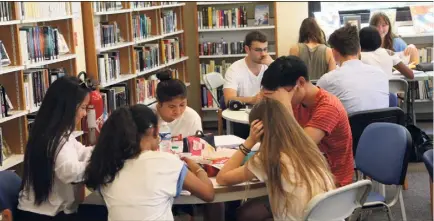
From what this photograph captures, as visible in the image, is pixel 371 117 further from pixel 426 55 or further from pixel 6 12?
pixel 426 55

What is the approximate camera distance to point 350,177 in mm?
3355

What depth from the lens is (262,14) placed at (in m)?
7.46

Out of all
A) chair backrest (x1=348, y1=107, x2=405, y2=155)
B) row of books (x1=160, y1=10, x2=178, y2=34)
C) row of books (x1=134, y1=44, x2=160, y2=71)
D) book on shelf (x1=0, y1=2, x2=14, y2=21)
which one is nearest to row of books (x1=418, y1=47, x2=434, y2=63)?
row of books (x1=160, y1=10, x2=178, y2=34)

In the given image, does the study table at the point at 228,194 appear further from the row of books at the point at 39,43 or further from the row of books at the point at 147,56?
the row of books at the point at 147,56

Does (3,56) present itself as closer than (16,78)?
Yes

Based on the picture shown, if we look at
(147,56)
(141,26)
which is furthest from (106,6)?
(147,56)

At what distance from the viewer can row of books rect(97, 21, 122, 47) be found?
5.65 meters

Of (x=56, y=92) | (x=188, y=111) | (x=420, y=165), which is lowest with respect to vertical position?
(x=420, y=165)

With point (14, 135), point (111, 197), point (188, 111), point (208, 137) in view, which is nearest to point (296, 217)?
point (111, 197)

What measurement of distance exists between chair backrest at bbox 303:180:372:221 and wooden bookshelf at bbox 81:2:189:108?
3.05 meters

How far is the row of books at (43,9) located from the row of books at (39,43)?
0.10 meters

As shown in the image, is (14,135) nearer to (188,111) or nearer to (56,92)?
(188,111)

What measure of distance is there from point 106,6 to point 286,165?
3.55 meters

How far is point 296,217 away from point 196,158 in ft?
2.61
